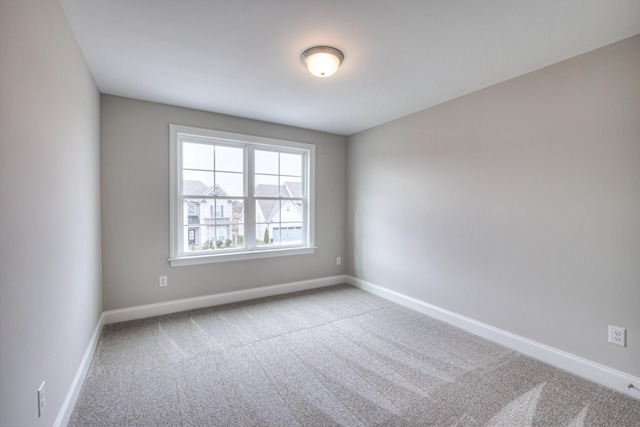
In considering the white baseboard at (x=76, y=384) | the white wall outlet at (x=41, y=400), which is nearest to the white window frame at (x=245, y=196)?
the white baseboard at (x=76, y=384)

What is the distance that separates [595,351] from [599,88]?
1.99 m

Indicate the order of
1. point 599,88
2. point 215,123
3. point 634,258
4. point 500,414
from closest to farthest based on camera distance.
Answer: point 500,414, point 634,258, point 599,88, point 215,123

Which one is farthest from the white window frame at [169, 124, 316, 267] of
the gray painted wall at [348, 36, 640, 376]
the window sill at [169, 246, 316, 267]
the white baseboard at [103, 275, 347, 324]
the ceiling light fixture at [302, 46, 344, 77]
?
the ceiling light fixture at [302, 46, 344, 77]

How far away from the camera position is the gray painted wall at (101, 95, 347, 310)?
3.13 metres

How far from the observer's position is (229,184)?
390 centimetres

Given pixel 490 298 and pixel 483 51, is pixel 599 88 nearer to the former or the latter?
pixel 483 51

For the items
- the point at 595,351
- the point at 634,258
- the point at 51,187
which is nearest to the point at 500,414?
the point at 595,351

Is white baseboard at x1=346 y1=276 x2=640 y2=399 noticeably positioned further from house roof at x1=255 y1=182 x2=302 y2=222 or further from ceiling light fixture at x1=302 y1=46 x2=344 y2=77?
ceiling light fixture at x1=302 y1=46 x2=344 y2=77

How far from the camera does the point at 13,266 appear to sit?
3.81 ft

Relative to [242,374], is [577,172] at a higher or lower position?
higher

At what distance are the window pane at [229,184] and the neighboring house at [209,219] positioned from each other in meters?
0.02

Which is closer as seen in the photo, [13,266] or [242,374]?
[13,266]

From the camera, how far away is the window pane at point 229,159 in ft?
12.6

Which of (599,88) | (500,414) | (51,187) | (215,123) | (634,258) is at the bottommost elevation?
(500,414)
